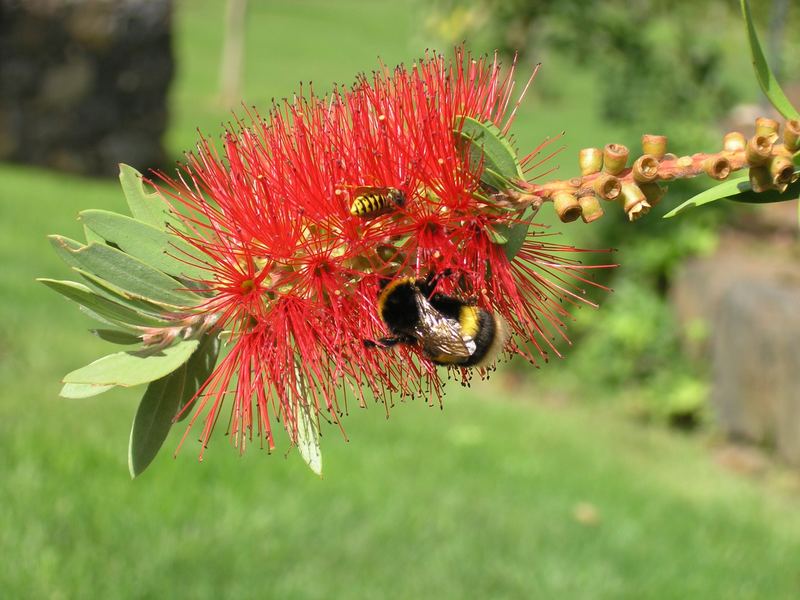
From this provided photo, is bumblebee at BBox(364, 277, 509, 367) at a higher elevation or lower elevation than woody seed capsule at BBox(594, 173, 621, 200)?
lower

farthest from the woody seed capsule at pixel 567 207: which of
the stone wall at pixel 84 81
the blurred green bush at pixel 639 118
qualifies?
the stone wall at pixel 84 81

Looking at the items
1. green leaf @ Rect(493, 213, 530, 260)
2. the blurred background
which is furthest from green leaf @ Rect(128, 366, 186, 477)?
the blurred background

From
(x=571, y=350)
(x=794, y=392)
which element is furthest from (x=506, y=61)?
(x=794, y=392)

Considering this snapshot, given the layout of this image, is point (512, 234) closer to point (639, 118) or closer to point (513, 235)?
point (513, 235)

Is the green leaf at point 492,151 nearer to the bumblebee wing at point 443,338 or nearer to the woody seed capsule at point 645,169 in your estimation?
the woody seed capsule at point 645,169

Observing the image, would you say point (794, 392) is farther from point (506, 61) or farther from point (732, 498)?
point (506, 61)

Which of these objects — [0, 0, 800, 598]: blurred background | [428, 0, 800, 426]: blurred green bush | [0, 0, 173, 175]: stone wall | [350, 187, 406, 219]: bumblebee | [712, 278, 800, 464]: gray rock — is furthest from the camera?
[0, 0, 173, 175]: stone wall

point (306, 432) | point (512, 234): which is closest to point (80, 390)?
point (306, 432)

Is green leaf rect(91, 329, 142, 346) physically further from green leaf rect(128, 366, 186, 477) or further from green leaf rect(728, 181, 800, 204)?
green leaf rect(728, 181, 800, 204)

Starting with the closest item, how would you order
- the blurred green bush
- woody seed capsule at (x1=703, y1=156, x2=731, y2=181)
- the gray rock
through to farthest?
woody seed capsule at (x1=703, y1=156, x2=731, y2=181) < the gray rock < the blurred green bush
